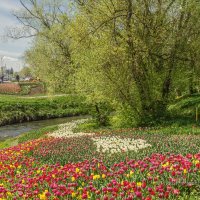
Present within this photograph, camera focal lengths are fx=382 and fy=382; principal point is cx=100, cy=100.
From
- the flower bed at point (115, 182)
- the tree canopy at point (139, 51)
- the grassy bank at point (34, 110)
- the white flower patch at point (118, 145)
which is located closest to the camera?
the flower bed at point (115, 182)

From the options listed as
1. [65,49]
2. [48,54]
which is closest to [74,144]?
[65,49]

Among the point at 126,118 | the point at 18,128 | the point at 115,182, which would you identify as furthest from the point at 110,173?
the point at 18,128

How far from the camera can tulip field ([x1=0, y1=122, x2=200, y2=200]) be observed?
7.52 m

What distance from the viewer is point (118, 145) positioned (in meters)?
14.3

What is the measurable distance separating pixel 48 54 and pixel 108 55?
1736 cm

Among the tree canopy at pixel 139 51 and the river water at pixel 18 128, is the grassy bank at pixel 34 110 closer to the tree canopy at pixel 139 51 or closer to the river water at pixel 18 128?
the river water at pixel 18 128

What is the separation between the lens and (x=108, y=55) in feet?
78.0

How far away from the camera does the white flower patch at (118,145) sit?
1330 centimetres

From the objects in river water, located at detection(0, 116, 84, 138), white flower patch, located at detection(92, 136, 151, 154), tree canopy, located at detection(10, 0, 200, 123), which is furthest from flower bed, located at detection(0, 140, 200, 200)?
river water, located at detection(0, 116, 84, 138)

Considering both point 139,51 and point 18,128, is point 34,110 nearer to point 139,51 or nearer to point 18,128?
point 18,128

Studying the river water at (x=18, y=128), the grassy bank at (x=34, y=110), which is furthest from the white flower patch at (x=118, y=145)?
the grassy bank at (x=34, y=110)

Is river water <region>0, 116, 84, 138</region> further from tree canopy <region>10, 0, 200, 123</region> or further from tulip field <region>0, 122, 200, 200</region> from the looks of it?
tulip field <region>0, 122, 200, 200</region>

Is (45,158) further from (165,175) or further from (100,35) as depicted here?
(100,35)

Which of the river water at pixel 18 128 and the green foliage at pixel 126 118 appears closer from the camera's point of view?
the green foliage at pixel 126 118
